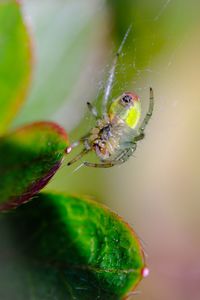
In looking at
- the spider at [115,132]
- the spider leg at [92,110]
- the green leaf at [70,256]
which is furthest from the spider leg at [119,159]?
the green leaf at [70,256]

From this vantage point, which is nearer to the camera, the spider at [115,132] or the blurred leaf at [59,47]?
the spider at [115,132]

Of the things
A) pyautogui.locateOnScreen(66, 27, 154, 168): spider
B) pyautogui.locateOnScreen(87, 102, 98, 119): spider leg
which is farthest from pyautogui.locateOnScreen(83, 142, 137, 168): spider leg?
pyautogui.locateOnScreen(87, 102, 98, 119): spider leg

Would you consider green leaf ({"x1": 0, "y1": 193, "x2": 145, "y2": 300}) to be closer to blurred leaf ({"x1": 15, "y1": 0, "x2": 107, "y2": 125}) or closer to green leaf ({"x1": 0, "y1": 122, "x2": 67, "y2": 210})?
green leaf ({"x1": 0, "y1": 122, "x2": 67, "y2": 210})

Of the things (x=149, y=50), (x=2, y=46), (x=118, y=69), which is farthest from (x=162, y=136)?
(x=2, y=46)

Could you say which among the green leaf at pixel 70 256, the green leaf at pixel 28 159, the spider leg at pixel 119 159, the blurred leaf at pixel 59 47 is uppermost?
the blurred leaf at pixel 59 47

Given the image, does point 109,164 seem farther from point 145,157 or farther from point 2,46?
point 145,157

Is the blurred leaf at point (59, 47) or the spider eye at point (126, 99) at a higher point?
the blurred leaf at point (59, 47)

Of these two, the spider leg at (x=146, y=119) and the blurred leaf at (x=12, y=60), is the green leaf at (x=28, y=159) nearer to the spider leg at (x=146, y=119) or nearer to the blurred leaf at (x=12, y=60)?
the blurred leaf at (x=12, y=60)
